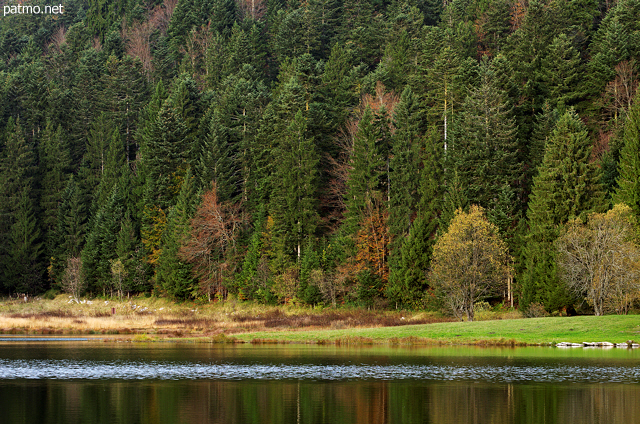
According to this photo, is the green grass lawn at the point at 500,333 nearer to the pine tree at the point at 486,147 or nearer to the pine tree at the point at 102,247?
the pine tree at the point at 486,147

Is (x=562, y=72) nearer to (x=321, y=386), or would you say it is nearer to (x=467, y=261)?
(x=467, y=261)

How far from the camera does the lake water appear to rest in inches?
937

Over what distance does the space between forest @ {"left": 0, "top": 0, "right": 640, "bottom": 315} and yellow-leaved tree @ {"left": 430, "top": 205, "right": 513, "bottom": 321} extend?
0.45 m

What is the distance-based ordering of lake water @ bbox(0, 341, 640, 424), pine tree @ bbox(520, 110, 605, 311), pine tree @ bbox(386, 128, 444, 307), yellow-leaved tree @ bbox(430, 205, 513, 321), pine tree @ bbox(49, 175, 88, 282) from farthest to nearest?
1. pine tree @ bbox(49, 175, 88, 282)
2. pine tree @ bbox(386, 128, 444, 307)
3. pine tree @ bbox(520, 110, 605, 311)
4. yellow-leaved tree @ bbox(430, 205, 513, 321)
5. lake water @ bbox(0, 341, 640, 424)

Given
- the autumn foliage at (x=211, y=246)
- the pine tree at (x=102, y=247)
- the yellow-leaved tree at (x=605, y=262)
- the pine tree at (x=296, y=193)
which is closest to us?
the yellow-leaved tree at (x=605, y=262)

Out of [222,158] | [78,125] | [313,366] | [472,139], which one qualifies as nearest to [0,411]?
[313,366]

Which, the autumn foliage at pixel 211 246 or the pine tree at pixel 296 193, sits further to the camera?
the autumn foliage at pixel 211 246

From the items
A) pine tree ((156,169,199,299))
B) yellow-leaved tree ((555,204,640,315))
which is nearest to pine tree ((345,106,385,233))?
pine tree ((156,169,199,299))

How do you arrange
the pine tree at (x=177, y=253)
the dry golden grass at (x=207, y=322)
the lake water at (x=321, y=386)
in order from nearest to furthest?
the lake water at (x=321, y=386) < the dry golden grass at (x=207, y=322) < the pine tree at (x=177, y=253)

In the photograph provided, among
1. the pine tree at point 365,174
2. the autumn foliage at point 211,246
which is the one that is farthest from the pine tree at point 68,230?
the pine tree at point 365,174

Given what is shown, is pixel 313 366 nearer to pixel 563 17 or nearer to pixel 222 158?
pixel 222 158

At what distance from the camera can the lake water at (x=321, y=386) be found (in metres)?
23.8
